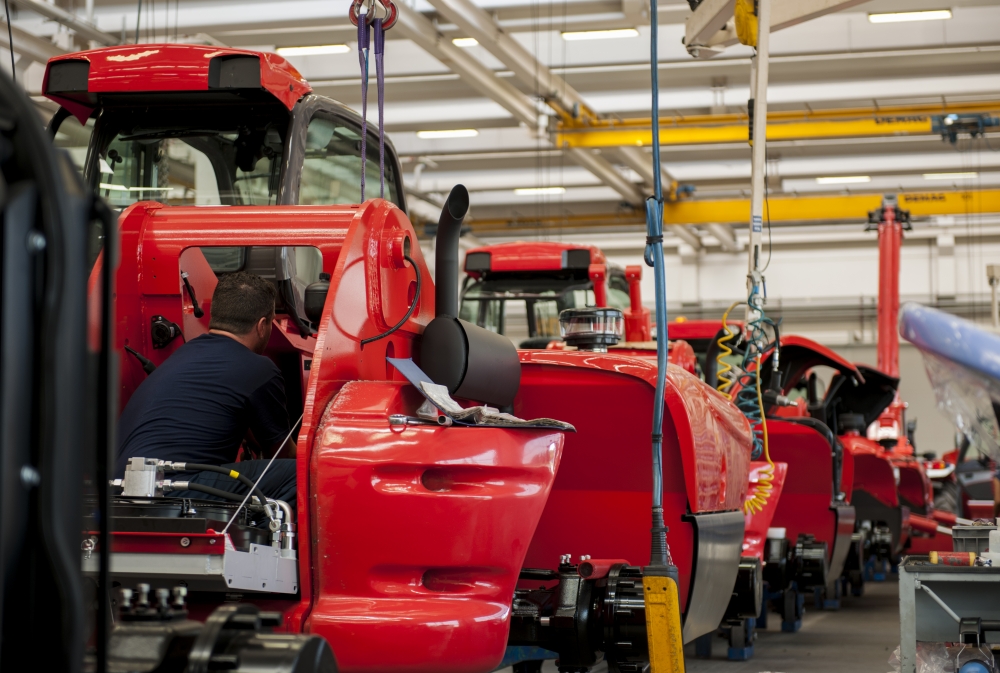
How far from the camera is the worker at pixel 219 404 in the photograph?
336 centimetres

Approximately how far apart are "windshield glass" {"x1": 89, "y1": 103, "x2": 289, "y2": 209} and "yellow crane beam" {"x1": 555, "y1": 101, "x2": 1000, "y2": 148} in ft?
34.7

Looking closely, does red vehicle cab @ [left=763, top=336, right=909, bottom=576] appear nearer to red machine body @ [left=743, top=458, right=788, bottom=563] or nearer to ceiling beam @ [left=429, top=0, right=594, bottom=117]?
red machine body @ [left=743, top=458, right=788, bottom=563]

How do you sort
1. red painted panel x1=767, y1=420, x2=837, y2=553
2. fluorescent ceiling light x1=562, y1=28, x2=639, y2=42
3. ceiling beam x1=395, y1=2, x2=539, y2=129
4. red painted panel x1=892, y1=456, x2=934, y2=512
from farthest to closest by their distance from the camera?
fluorescent ceiling light x1=562, y1=28, x2=639, y2=42 < ceiling beam x1=395, y1=2, x2=539, y2=129 < red painted panel x1=892, y1=456, x2=934, y2=512 < red painted panel x1=767, y1=420, x2=837, y2=553

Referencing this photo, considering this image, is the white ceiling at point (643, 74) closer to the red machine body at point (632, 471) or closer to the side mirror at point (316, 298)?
the red machine body at point (632, 471)

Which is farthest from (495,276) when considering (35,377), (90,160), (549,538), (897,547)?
(35,377)

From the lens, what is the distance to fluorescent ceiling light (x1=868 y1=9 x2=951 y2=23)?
42.4 feet

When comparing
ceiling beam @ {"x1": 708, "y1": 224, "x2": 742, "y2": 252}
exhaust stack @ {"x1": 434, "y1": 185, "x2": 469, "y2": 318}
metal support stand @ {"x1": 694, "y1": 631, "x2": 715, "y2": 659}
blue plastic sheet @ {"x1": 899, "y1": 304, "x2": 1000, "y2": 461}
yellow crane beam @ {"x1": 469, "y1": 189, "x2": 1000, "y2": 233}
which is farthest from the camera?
ceiling beam @ {"x1": 708, "y1": 224, "x2": 742, "y2": 252}

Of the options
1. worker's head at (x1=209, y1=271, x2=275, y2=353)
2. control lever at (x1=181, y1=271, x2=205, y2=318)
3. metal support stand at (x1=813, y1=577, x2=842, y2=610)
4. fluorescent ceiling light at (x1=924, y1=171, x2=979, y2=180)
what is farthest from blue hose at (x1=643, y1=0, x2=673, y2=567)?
fluorescent ceiling light at (x1=924, y1=171, x2=979, y2=180)

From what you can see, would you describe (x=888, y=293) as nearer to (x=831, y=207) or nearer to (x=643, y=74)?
(x=831, y=207)

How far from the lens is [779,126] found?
15.7 m

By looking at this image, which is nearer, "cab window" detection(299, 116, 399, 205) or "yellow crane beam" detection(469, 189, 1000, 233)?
"cab window" detection(299, 116, 399, 205)

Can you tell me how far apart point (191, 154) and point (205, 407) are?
6.96 ft

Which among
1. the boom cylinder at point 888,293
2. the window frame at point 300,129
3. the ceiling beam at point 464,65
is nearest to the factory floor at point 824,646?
the window frame at point 300,129

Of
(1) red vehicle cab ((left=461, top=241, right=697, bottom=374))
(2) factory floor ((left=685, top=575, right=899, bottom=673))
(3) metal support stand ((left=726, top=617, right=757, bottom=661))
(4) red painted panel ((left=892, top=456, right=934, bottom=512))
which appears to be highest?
(1) red vehicle cab ((left=461, top=241, right=697, bottom=374))
